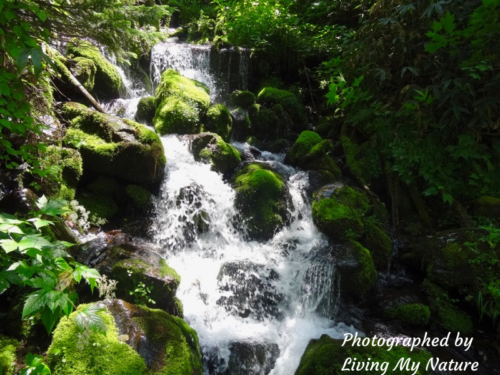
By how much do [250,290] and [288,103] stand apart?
278 inches

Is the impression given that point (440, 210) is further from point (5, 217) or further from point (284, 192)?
point (5, 217)

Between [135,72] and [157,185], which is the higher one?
[135,72]

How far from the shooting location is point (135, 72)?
34.6 ft

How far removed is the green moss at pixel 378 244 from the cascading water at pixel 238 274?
88 centimetres

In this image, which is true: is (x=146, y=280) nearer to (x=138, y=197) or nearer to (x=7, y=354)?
(x=7, y=354)

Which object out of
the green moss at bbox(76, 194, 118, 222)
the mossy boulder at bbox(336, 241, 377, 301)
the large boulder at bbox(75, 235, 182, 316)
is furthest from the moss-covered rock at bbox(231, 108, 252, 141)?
the large boulder at bbox(75, 235, 182, 316)

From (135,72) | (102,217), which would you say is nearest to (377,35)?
(102,217)

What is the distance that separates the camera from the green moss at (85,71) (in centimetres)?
756

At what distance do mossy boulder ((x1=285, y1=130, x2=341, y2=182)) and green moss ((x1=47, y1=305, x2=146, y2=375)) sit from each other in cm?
615

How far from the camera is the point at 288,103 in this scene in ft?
34.8

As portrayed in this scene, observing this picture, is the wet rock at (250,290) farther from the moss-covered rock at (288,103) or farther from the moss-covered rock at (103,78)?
the moss-covered rock at (103,78)

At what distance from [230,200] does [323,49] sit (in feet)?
22.0

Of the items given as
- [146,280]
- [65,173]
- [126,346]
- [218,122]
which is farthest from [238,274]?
[218,122]

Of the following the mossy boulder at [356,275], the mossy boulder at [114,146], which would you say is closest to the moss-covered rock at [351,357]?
the mossy boulder at [356,275]
